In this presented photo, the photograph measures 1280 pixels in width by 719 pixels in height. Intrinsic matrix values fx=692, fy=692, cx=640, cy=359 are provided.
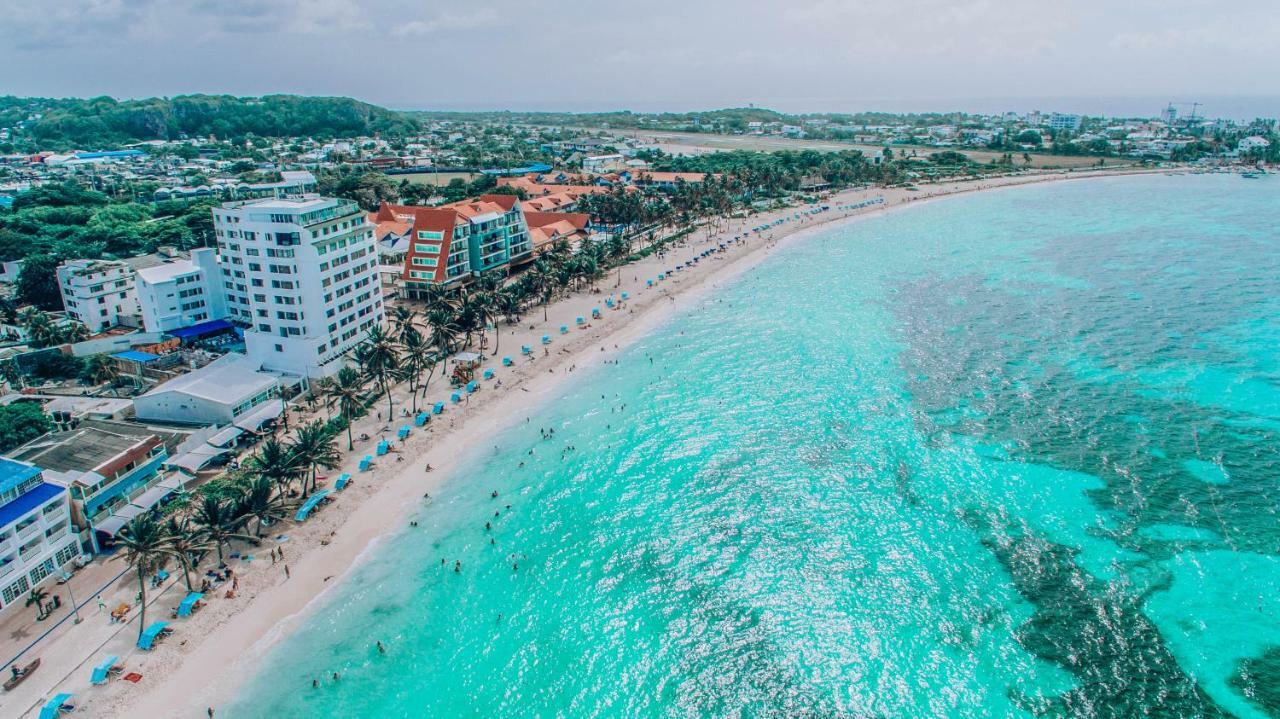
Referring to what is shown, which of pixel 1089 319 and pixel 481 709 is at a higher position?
pixel 1089 319

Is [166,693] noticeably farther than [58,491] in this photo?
No

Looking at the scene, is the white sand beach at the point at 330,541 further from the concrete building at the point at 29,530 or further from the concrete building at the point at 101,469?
the concrete building at the point at 101,469

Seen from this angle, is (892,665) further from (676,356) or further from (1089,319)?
(1089,319)

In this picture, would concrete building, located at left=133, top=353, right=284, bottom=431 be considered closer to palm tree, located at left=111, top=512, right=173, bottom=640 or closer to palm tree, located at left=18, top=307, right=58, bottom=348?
palm tree, located at left=111, top=512, right=173, bottom=640

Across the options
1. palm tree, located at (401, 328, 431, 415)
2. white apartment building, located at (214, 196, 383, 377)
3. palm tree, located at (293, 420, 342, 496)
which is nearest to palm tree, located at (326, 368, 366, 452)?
palm tree, located at (293, 420, 342, 496)

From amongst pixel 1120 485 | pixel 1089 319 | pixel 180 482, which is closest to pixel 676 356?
pixel 1120 485

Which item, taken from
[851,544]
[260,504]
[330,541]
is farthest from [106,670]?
[851,544]

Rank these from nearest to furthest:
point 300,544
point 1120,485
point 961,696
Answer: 1. point 961,696
2. point 300,544
3. point 1120,485
